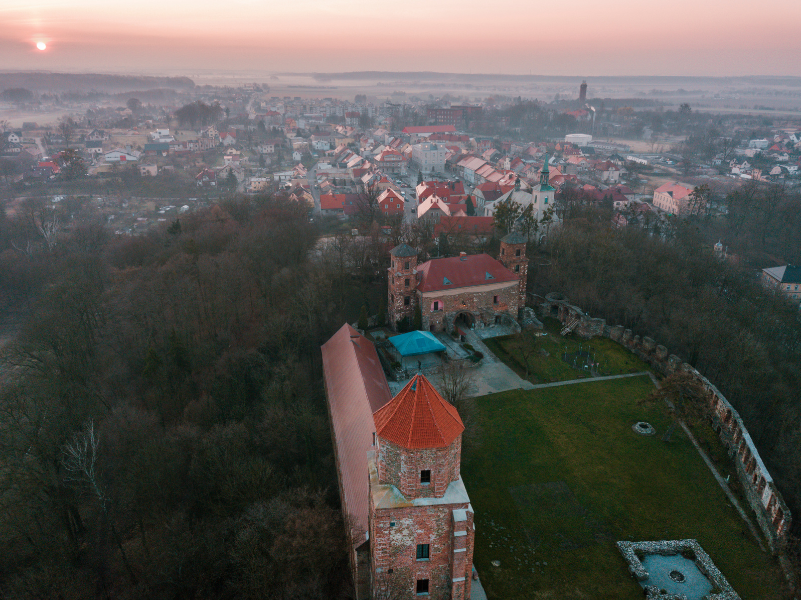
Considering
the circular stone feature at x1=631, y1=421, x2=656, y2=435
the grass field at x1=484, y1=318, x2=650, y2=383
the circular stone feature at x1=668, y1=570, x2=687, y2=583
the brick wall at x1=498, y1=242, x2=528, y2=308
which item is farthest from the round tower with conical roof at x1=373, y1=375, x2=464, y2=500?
the brick wall at x1=498, y1=242, x2=528, y2=308

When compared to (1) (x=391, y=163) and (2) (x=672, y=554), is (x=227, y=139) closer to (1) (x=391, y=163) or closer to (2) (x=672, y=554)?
(1) (x=391, y=163)

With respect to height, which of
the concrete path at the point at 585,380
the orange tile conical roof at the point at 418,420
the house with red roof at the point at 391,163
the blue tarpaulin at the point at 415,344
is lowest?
the concrete path at the point at 585,380

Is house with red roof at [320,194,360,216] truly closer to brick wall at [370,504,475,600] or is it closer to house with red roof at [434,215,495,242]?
house with red roof at [434,215,495,242]

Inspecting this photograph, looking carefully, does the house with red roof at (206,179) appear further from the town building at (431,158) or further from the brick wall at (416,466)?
the brick wall at (416,466)

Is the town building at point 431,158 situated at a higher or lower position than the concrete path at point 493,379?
higher

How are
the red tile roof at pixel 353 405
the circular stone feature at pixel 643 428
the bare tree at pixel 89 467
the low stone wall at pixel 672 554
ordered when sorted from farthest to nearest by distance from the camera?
1. the circular stone feature at pixel 643 428
2. the red tile roof at pixel 353 405
3. the bare tree at pixel 89 467
4. the low stone wall at pixel 672 554

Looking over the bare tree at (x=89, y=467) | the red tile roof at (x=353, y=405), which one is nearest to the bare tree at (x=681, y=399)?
the red tile roof at (x=353, y=405)

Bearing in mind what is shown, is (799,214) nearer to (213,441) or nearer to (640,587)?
(640,587)

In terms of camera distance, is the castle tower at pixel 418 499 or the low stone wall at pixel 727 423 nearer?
the castle tower at pixel 418 499

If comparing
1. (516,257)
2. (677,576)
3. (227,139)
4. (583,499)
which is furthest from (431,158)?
(677,576)
